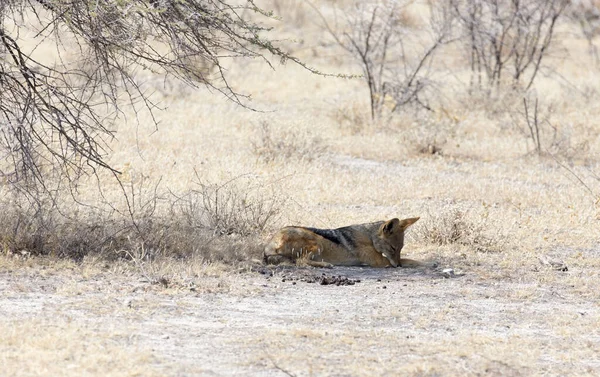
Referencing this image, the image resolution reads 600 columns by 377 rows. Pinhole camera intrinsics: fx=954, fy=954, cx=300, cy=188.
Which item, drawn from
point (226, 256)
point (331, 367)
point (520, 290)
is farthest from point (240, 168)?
point (331, 367)

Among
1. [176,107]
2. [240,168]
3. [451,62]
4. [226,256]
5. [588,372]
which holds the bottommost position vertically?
[588,372]

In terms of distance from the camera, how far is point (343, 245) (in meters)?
7.70

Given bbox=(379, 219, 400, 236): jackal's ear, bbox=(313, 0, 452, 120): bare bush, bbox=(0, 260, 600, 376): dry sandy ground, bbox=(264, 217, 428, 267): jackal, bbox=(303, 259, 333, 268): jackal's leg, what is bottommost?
bbox=(0, 260, 600, 376): dry sandy ground

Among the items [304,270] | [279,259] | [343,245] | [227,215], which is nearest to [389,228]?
[343,245]

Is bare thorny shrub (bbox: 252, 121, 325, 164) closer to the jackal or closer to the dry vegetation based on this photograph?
the dry vegetation

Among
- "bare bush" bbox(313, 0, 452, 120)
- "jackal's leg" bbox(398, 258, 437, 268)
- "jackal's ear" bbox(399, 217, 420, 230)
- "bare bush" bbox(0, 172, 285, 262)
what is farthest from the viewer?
"bare bush" bbox(313, 0, 452, 120)

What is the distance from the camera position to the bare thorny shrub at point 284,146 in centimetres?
1324

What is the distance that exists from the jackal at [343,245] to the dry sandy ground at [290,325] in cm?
16

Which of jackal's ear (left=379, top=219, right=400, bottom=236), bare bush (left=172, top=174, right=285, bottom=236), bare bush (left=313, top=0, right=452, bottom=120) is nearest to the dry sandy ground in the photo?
jackal's ear (left=379, top=219, right=400, bottom=236)

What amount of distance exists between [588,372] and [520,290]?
1964 millimetres

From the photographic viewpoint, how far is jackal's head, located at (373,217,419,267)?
7652mm

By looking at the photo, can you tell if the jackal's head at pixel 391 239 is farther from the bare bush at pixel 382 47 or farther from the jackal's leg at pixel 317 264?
the bare bush at pixel 382 47

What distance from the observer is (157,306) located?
6.01m

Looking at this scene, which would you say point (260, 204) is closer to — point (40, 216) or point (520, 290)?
point (40, 216)
